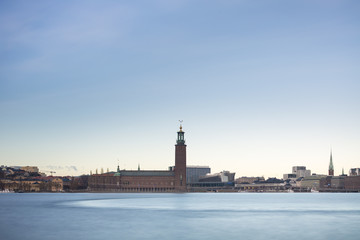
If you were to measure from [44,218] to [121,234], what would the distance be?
17.4 meters

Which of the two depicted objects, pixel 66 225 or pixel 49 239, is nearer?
pixel 49 239

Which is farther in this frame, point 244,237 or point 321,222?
point 321,222

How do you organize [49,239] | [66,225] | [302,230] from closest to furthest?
[49,239] < [302,230] < [66,225]

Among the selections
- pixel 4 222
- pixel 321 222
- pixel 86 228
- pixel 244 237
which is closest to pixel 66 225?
pixel 86 228

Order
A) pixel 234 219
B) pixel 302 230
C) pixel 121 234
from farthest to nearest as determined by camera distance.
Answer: pixel 234 219, pixel 302 230, pixel 121 234

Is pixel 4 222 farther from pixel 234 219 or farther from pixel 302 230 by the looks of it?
pixel 302 230

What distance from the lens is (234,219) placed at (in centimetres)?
5731

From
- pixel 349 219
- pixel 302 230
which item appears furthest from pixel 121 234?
pixel 349 219

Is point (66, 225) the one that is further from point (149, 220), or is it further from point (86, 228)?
point (149, 220)

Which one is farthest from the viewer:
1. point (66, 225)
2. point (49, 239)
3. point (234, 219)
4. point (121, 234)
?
point (234, 219)

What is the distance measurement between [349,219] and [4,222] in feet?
118

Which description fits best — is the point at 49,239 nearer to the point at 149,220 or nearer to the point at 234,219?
the point at 149,220

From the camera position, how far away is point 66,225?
4953 centimetres

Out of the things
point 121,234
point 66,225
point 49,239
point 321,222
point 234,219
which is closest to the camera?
point 49,239
